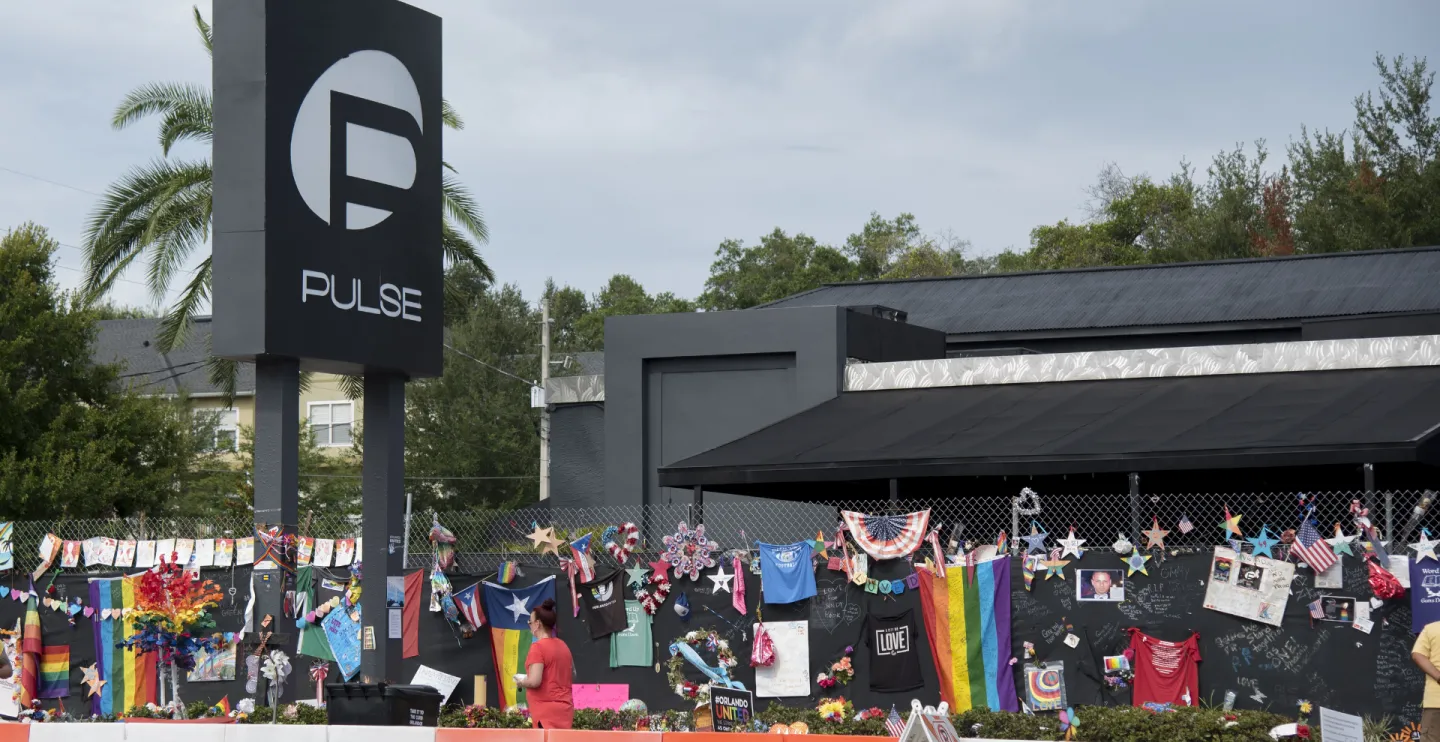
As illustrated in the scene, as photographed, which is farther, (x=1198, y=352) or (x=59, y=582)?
(x=1198, y=352)

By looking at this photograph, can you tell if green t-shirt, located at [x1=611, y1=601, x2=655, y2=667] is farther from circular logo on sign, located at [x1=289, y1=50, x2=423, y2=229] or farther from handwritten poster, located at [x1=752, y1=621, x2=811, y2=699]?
circular logo on sign, located at [x1=289, y1=50, x2=423, y2=229]

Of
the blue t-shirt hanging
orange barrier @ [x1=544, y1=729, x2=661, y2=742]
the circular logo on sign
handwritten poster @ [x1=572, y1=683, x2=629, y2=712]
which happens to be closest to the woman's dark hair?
orange barrier @ [x1=544, y1=729, x2=661, y2=742]

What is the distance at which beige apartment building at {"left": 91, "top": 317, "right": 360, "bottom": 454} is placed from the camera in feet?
168

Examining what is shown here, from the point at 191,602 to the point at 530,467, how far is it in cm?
3828

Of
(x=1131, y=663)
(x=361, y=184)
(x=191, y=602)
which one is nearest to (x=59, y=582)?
(x=191, y=602)

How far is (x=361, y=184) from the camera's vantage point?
15352 millimetres

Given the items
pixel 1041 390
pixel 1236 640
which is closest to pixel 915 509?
pixel 1041 390

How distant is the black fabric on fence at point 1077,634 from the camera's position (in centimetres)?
1333

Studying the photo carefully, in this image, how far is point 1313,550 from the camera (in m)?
13.5

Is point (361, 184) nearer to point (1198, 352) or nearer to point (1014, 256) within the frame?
point (1198, 352)

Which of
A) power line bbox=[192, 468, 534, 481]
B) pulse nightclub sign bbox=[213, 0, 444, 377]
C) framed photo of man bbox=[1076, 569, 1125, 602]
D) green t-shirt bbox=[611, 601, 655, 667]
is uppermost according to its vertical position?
pulse nightclub sign bbox=[213, 0, 444, 377]

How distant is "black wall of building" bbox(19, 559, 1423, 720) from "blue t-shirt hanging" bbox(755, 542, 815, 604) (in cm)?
15

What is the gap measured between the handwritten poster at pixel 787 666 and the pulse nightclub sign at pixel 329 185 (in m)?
4.64

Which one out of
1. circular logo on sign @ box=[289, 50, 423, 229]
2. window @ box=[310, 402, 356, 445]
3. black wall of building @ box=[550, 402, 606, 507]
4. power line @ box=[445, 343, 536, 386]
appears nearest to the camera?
circular logo on sign @ box=[289, 50, 423, 229]
